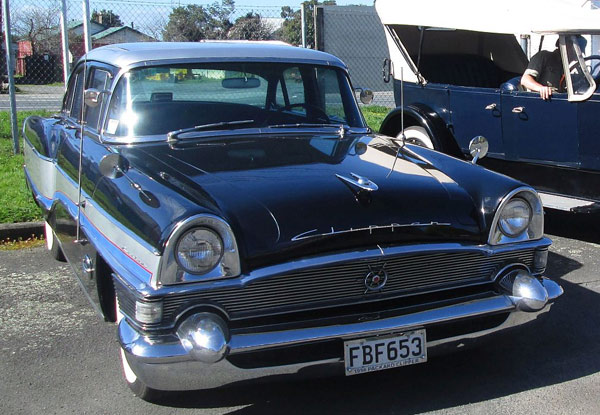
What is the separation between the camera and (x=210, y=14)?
12.3 metres

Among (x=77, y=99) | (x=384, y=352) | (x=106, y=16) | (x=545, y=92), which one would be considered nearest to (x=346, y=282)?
(x=384, y=352)

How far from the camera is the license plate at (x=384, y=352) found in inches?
121

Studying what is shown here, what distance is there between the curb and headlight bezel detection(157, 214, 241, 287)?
12.0 feet

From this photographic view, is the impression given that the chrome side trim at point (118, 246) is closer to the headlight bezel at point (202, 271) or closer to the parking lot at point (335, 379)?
the headlight bezel at point (202, 271)

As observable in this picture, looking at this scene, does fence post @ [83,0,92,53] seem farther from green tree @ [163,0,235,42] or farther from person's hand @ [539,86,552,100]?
person's hand @ [539,86,552,100]

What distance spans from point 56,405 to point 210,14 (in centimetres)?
976

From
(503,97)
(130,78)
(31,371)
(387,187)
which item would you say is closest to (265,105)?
(130,78)

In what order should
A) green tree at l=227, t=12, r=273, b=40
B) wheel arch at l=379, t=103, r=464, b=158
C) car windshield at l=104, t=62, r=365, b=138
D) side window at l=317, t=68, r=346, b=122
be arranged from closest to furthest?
1. car windshield at l=104, t=62, r=365, b=138
2. side window at l=317, t=68, r=346, b=122
3. wheel arch at l=379, t=103, r=464, b=158
4. green tree at l=227, t=12, r=273, b=40

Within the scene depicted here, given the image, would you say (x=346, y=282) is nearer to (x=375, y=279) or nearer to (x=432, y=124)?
(x=375, y=279)

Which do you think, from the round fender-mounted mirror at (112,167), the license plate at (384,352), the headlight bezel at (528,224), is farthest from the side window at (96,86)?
the headlight bezel at (528,224)

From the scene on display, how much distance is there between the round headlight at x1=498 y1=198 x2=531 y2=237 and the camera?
3494 mm

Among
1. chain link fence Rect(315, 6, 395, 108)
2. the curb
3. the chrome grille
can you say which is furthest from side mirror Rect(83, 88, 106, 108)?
chain link fence Rect(315, 6, 395, 108)

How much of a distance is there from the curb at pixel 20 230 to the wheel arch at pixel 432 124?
3.38 meters

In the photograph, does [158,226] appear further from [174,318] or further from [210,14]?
[210,14]
